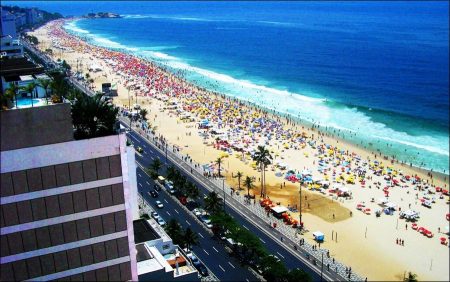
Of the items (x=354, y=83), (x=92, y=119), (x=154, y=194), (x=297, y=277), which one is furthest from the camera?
(x=354, y=83)

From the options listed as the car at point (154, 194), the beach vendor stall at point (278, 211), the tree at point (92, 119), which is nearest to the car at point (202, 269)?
the beach vendor stall at point (278, 211)

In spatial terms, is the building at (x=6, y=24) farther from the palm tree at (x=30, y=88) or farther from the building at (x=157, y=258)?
the palm tree at (x=30, y=88)

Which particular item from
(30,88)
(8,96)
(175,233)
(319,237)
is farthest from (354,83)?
(8,96)

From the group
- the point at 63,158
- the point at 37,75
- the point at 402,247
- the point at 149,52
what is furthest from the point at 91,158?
the point at 149,52

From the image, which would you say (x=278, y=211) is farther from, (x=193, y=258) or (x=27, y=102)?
(x=27, y=102)

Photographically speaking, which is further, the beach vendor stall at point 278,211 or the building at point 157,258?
the beach vendor stall at point 278,211

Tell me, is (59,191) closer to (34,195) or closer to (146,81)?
(34,195)
